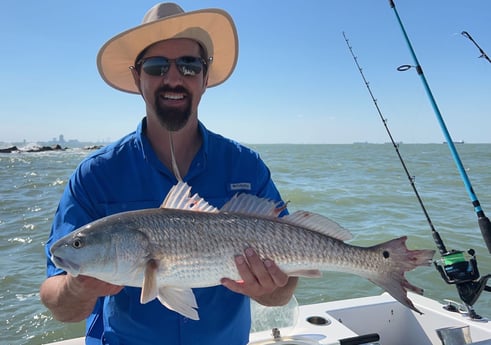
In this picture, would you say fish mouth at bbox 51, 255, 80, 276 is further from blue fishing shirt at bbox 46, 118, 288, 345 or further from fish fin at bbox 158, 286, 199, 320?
fish fin at bbox 158, 286, 199, 320

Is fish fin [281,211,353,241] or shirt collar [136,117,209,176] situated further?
shirt collar [136,117,209,176]

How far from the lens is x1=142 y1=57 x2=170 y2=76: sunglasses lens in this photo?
2701mm

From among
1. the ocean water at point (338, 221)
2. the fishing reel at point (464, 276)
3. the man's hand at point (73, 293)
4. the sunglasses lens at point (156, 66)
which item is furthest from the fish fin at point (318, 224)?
the ocean water at point (338, 221)

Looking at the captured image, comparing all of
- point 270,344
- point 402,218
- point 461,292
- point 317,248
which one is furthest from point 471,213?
point 317,248

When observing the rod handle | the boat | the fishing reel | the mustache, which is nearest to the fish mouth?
the mustache

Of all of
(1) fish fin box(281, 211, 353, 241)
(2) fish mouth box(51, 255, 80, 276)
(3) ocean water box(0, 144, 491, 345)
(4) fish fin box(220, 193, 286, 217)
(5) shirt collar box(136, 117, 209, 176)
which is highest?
(5) shirt collar box(136, 117, 209, 176)

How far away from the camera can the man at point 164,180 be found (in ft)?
7.64

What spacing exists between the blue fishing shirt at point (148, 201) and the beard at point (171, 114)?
0.19m

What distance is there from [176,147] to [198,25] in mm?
896

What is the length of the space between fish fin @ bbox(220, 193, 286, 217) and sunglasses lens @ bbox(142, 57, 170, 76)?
40.2 inches

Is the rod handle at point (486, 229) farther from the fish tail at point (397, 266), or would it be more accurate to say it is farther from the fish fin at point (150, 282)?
the fish fin at point (150, 282)

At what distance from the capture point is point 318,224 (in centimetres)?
241

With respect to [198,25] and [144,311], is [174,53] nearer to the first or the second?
[198,25]

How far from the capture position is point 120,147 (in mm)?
2691
